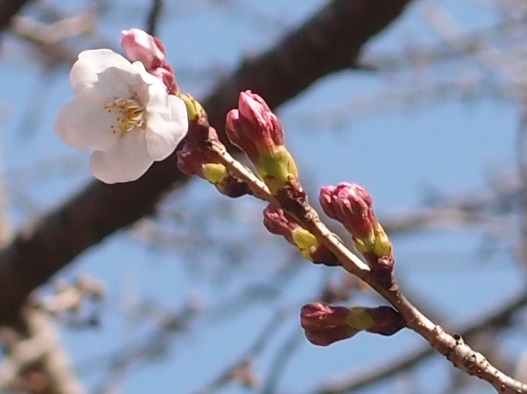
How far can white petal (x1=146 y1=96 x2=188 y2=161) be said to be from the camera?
1013 millimetres

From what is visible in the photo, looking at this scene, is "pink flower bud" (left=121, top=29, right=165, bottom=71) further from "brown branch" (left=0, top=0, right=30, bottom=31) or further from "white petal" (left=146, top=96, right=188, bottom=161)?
"brown branch" (left=0, top=0, right=30, bottom=31)

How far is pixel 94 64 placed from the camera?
3.76 feet

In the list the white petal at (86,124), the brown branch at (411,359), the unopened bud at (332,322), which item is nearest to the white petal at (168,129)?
the white petal at (86,124)

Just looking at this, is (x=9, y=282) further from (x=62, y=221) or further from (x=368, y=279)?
(x=368, y=279)

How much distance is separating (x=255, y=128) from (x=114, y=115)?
0.71 feet

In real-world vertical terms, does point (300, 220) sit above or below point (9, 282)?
above

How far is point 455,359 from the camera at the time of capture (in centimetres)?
98

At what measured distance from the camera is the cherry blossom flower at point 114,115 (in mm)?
1087

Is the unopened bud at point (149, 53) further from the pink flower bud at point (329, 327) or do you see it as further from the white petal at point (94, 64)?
the pink flower bud at point (329, 327)

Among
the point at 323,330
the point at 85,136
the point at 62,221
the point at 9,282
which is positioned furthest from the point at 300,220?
the point at 9,282

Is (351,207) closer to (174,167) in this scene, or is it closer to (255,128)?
(255,128)

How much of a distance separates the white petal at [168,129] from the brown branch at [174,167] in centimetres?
90

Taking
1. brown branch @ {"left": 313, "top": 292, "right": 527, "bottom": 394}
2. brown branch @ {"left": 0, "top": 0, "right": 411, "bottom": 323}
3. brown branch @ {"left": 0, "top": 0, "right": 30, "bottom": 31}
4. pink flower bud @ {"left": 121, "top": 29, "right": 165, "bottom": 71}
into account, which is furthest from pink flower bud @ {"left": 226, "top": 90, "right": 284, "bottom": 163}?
brown branch @ {"left": 313, "top": 292, "right": 527, "bottom": 394}

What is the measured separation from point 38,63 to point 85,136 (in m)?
2.80
